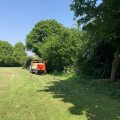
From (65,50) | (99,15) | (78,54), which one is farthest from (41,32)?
(99,15)

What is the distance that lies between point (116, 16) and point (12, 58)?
10422 cm

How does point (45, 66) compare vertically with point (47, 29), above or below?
below

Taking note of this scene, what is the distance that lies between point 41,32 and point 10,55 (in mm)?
36178

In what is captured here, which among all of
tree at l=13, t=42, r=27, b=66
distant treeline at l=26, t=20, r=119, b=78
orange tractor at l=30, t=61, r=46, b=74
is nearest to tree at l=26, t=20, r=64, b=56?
tree at l=13, t=42, r=27, b=66

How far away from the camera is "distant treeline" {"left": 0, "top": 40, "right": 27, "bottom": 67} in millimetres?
120062

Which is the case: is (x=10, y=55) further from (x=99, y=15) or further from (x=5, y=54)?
(x=99, y=15)

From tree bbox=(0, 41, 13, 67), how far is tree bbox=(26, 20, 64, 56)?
31.3m

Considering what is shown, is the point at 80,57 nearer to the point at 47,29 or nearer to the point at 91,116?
the point at 91,116

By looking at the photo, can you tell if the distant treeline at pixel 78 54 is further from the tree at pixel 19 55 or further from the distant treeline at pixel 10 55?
the tree at pixel 19 55

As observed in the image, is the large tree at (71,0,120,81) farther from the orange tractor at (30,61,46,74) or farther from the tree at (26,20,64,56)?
the tree at (26,20,64,56)

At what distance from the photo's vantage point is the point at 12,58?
122m

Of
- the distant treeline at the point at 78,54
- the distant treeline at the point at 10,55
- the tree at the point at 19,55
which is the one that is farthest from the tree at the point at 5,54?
the distant treeline at the point at 78,54

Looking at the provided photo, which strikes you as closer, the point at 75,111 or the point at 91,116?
the point at 91,116

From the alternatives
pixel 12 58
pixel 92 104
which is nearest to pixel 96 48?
pixel 92 104
